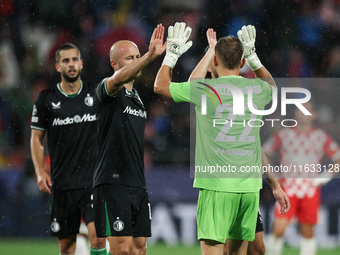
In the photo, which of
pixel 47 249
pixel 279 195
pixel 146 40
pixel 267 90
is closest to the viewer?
pixel 267 90

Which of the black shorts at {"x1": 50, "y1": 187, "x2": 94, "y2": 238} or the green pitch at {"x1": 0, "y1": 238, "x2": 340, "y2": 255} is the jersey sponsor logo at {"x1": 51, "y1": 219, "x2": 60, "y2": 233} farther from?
the green pitch at {"x1": 0, "y1": 238, "x2": 340, "y2": 255}

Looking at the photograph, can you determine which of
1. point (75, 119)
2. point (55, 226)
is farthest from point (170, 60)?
point (55, 226)

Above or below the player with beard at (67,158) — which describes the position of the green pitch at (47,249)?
below

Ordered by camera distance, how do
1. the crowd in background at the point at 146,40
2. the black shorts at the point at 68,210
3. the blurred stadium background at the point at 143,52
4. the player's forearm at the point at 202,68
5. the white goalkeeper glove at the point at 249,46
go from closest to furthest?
the player's forearm at the point at 202,68
the white goalkeeper glove at the point at 249,46
the black shorts at the point at 68,210
the blurred stadium background at the point at 143,52
the crowd in background at the point at 146,40

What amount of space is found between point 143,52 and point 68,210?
582 centimetres

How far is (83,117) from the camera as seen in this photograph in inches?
259

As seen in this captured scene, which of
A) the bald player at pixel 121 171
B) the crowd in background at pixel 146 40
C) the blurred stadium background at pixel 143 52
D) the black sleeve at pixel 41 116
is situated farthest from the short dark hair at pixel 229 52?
the crowd in background at pixel 146 40

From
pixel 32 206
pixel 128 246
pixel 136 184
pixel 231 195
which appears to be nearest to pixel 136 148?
pixel 136 184

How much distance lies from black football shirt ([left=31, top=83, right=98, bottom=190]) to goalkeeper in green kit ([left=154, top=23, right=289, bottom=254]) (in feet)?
6.30

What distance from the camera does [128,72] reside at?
17.0 feet

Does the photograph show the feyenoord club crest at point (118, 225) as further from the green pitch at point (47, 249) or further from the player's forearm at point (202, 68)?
the green pitch at point (47, 249)

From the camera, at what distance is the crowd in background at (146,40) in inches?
451

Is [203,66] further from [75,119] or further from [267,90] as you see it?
[75,119]

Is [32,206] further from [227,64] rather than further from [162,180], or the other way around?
[227,64]
